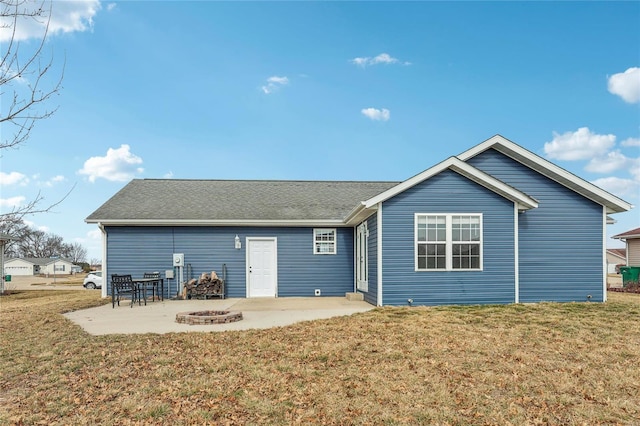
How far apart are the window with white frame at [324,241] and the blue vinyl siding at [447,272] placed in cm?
402

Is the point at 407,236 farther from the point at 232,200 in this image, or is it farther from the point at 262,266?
the point at 232,200

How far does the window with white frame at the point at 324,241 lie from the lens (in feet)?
49.0

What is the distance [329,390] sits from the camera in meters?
4.90

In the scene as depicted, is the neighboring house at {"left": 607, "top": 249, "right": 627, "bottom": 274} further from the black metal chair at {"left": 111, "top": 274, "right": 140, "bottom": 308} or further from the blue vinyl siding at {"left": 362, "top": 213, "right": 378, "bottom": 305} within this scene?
the black metal chair at {"left": 111, "top": 274, "right": 140, "bottom": 308}

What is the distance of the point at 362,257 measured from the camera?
44.4 feet

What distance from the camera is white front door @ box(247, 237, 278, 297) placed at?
1481 cm

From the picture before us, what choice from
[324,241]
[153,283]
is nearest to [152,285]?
[153,283]

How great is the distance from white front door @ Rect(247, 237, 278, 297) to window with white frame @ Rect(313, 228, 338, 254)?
1442 millimetres

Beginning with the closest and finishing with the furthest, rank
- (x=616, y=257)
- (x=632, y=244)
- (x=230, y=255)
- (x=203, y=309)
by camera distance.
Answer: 1. (x=203, y=309)
2. (x=230, y=255)
3. (x=632, y=244)
4. (x=616, y=257)

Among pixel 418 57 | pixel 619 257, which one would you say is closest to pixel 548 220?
pixel 418 57

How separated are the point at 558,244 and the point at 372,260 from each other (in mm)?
5637

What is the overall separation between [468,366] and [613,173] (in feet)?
63.1

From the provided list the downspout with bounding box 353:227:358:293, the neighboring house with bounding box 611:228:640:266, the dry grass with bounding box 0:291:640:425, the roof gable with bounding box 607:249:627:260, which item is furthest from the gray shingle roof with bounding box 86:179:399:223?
the roof gable with bounding box 607:249:627:260

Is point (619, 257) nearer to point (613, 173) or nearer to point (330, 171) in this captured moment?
point (613, 173)
